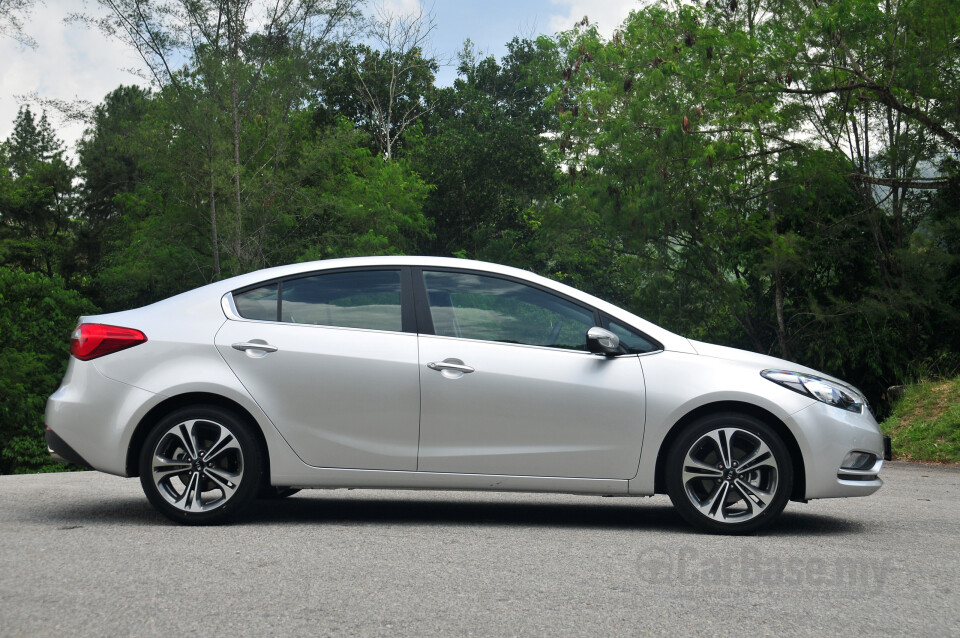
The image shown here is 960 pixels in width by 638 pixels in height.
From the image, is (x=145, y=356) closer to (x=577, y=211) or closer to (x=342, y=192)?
(x=577, y=211)

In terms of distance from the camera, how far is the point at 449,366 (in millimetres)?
6062

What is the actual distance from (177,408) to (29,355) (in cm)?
3678

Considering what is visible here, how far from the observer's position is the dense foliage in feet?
68.4

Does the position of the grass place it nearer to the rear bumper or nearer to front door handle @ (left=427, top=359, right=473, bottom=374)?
front door handle @ (left=427, top=359, right=473, bottom=374)

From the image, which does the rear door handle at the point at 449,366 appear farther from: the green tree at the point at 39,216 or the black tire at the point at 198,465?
the green tree at the point at 39,216

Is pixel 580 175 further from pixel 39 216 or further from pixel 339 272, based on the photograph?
pixel 39 216

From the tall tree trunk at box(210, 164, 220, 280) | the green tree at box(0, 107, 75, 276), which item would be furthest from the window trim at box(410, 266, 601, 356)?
the green tree at box(0, 107, 75, 276)

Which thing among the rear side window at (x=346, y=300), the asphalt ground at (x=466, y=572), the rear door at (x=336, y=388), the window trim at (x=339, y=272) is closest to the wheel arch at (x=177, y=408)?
the rear door at (x=336, y=388)

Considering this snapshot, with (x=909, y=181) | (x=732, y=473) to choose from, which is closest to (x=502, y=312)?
(x=732, y=473)

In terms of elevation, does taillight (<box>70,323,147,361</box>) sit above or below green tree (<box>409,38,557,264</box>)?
below

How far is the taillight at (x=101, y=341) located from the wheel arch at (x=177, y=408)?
1.44 ft

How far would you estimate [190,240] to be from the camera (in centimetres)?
4134

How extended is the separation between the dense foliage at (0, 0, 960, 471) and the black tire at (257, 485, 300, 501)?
1432 cm

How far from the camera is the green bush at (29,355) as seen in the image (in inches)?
1503
